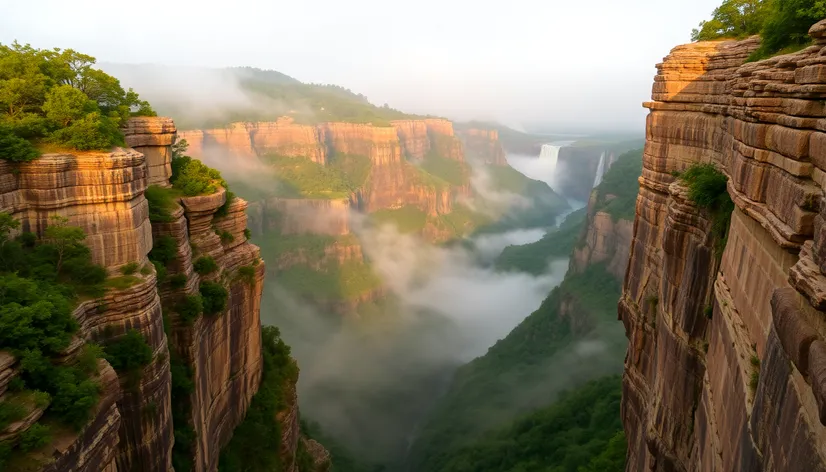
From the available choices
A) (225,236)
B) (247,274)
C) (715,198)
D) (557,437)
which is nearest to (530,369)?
(557,437)

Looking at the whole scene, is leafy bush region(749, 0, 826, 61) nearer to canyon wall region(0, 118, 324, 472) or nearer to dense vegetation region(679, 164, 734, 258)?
dense vegetation region(679, 164, 734, 258)

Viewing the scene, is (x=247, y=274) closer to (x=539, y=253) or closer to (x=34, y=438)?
(x=34, y=438)

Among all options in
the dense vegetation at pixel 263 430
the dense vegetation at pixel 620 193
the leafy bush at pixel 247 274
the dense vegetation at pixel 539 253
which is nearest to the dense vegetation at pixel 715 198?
the leafy bush at pixel 247 274

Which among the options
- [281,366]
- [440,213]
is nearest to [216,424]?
[281,366]

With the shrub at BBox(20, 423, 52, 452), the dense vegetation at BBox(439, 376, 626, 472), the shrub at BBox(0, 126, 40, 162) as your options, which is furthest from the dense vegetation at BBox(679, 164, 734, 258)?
the dense vegetation at BBox(439, 376, 626, 472)

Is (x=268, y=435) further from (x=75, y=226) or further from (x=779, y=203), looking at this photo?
(x=779, y=203)

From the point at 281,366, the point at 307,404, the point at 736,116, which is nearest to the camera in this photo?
the point at 736,116

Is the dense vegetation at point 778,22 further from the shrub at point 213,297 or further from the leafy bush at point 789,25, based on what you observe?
the shrub at point 213,297
